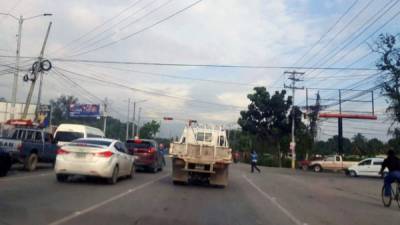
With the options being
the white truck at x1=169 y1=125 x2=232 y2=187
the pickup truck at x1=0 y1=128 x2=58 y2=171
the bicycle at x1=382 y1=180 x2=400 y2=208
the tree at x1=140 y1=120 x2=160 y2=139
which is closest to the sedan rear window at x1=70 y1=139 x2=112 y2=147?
the white truck at x1=169 y1=125 x2=232 y2=187

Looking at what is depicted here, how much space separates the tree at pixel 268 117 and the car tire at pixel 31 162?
49216 millimetres

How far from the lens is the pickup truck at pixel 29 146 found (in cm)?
2209

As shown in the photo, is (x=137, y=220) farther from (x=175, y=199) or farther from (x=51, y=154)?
(x=51, y=154)

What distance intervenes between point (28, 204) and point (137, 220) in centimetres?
295

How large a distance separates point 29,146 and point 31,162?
31.6 inches

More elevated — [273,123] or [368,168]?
[273,123]

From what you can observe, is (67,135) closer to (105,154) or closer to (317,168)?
(105,154)

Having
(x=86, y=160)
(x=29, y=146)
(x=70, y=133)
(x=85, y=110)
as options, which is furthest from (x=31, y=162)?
(x=85, y=110)

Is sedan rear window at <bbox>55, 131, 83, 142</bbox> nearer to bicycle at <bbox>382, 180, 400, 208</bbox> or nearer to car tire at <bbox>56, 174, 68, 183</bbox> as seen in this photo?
A: car tire at <bbox>56, 174, 68, 183</bbox>

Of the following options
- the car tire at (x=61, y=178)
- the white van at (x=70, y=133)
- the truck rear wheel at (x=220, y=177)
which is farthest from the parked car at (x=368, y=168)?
the car tire at (x=61, y=178)

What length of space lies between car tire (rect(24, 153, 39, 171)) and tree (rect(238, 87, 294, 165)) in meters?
49.2

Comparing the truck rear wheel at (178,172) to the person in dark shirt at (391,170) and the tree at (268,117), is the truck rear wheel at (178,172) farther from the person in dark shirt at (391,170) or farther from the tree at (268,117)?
the tree at (268,117)

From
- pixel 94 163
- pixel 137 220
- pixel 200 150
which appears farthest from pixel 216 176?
pixel 137 220

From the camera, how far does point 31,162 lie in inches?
918
